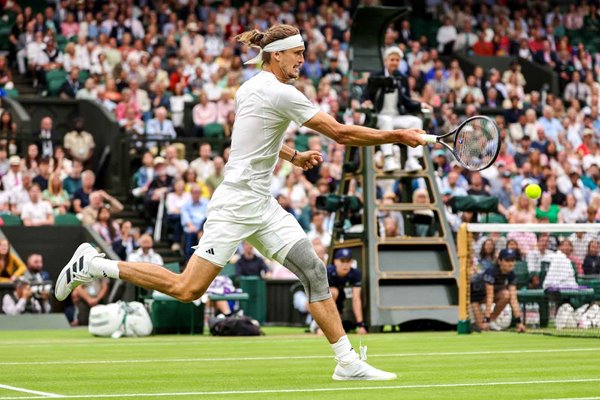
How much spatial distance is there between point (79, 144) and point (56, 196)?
192 centimetres

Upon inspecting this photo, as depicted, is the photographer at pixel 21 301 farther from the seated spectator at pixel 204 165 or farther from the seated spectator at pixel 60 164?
the seated spectator at pixel 204 165

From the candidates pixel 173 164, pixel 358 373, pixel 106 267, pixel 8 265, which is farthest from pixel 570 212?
pixel 106 267

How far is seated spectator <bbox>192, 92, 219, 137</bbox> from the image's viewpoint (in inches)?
982

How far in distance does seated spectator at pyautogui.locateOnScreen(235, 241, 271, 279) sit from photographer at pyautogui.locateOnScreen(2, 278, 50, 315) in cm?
342

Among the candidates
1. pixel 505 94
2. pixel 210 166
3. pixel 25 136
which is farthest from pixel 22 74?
pixel 505 94

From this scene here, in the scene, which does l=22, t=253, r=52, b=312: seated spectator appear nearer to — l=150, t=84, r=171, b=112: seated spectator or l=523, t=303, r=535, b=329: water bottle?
l=150, t=84, r=171, b=112: seated spectator

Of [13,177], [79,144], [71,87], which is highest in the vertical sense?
[71,87]

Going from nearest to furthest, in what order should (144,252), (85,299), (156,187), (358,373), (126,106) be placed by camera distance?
(358,373) → (144,252) → (85,299) → (156,187) → (126,106)

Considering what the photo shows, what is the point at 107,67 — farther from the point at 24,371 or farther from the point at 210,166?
the point at 24,371

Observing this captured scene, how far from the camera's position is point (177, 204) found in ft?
72.9

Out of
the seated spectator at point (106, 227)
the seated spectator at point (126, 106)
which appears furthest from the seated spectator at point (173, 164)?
the seated spectator at point (106, 227)

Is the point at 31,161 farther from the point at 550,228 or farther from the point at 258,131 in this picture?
the point at 258,131

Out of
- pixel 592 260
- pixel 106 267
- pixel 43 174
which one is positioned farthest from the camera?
pixel 43 174

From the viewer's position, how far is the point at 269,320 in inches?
819
